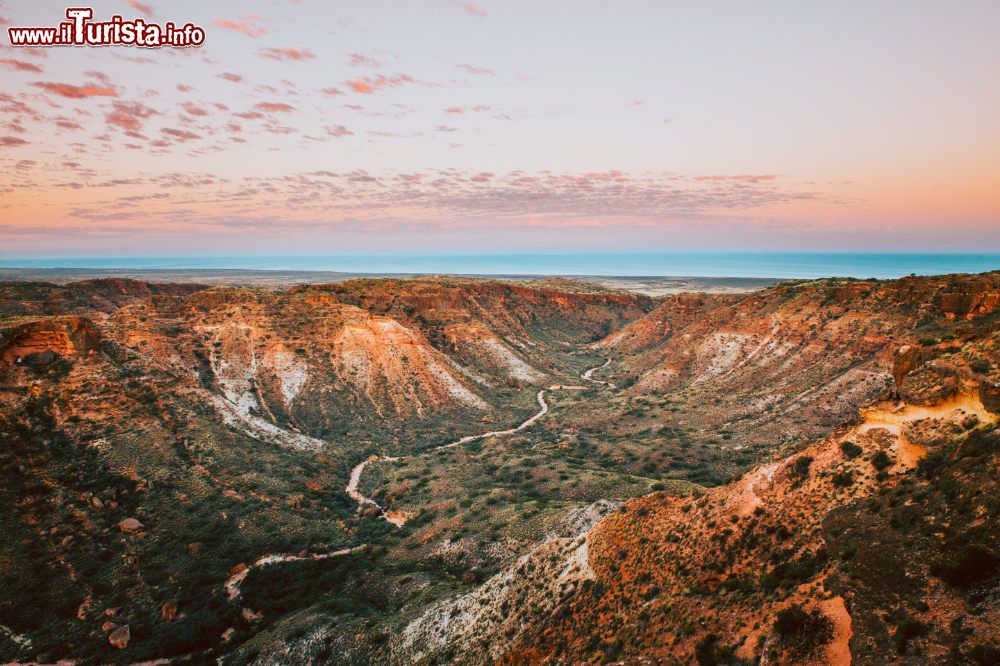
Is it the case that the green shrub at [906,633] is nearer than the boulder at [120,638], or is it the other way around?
the green shrub at [906,633]

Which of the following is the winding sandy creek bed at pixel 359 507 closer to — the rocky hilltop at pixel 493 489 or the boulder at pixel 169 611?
the rocky hilltop at pixel 493 489

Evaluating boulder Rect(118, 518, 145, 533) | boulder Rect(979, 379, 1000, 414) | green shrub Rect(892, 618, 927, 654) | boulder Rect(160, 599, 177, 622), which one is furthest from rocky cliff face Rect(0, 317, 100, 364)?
boulder Rect(979, 379, 1000, 414)

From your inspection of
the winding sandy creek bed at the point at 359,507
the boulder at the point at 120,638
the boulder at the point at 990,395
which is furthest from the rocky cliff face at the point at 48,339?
the boulder at the point at 990,395

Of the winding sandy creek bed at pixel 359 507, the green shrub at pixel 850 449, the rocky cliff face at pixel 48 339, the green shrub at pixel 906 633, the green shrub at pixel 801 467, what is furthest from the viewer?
the rocky cliff face at pixel 48 339

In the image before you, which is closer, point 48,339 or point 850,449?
point 850,449

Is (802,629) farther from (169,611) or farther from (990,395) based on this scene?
(169,611)

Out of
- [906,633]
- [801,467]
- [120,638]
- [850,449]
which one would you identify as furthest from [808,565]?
[120,638]

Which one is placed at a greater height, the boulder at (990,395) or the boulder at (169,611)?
the boulder at (990,395)

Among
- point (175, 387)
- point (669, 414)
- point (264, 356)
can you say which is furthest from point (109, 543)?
point (669, 414)

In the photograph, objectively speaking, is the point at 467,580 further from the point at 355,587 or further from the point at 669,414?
the point at 669,414
